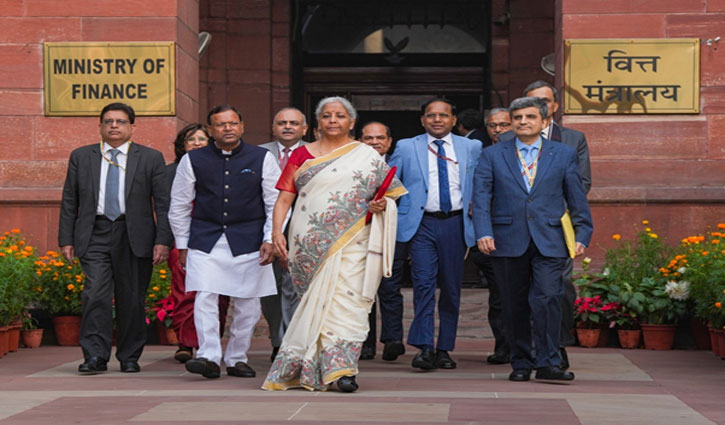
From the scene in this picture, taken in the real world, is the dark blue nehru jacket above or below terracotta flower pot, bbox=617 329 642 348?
above

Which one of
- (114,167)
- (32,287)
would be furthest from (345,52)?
(114,167)

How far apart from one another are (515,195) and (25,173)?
5866 millimetres

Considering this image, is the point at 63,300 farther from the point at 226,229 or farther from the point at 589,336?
the point at 589,336

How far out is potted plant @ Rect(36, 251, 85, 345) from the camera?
445 inches

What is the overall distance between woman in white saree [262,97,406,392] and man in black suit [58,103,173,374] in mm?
1349

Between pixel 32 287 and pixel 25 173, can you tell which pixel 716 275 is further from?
pixel 25 173

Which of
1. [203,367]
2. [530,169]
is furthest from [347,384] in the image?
[530,169]

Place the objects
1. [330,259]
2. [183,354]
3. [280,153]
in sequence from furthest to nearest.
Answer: [280,153] → [183,354] → [330,259]

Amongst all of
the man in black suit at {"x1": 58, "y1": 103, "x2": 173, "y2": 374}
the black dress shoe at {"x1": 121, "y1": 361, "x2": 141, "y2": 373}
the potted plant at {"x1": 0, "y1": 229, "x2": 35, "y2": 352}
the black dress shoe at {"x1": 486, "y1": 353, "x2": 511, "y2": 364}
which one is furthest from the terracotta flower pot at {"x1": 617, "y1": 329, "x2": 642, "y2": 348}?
the potted plant at {"x1": 0, "y1": 229, "x2": 35, "y2": 352}

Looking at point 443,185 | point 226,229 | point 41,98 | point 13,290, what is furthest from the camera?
point 41,98

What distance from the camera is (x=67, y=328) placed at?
37.2ft

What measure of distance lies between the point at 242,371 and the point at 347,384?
1.26m

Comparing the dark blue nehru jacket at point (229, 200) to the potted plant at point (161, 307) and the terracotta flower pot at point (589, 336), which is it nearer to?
the potted plant at point (161, 307)

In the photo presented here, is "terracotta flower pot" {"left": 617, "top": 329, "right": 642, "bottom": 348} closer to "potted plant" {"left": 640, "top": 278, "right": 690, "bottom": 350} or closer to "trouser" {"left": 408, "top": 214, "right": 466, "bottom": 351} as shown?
"potted plant" {"left": 640, "top": 278, "right": 690, "bottom": 350}
